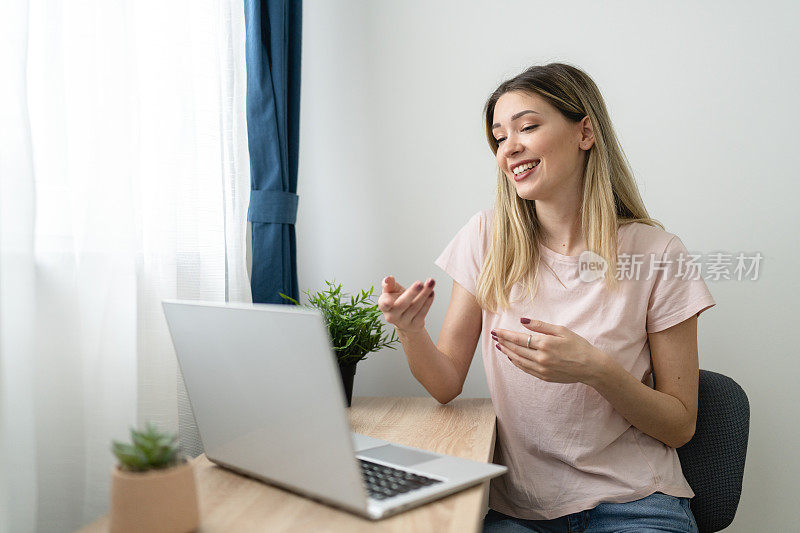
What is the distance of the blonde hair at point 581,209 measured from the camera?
1244 millimetres

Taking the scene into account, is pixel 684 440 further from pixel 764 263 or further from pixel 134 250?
pixel 134 250

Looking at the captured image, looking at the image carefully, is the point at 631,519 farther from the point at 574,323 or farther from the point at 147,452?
the point at 147,452

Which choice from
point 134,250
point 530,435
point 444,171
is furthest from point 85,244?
point 444,171

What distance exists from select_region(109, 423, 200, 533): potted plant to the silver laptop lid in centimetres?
12

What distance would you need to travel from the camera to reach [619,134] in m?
1.63

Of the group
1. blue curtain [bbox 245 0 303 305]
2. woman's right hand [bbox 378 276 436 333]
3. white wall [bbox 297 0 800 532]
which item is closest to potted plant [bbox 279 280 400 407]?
blue curtain [bbox 245 0 303 305]

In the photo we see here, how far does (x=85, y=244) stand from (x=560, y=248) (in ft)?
2.97

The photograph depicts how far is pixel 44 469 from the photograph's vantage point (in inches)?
31.4

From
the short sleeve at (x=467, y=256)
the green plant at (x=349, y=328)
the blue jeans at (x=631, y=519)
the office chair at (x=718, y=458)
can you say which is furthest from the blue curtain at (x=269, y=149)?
the office chair at (x=718, y=458)

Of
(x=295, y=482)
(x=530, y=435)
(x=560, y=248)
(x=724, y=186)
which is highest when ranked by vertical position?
(x=724, y=186)

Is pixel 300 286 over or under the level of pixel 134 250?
under

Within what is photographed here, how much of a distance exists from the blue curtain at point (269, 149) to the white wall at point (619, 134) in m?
0.27

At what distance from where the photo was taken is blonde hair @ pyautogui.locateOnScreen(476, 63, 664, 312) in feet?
4.08

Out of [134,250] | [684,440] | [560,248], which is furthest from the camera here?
[560,248]
